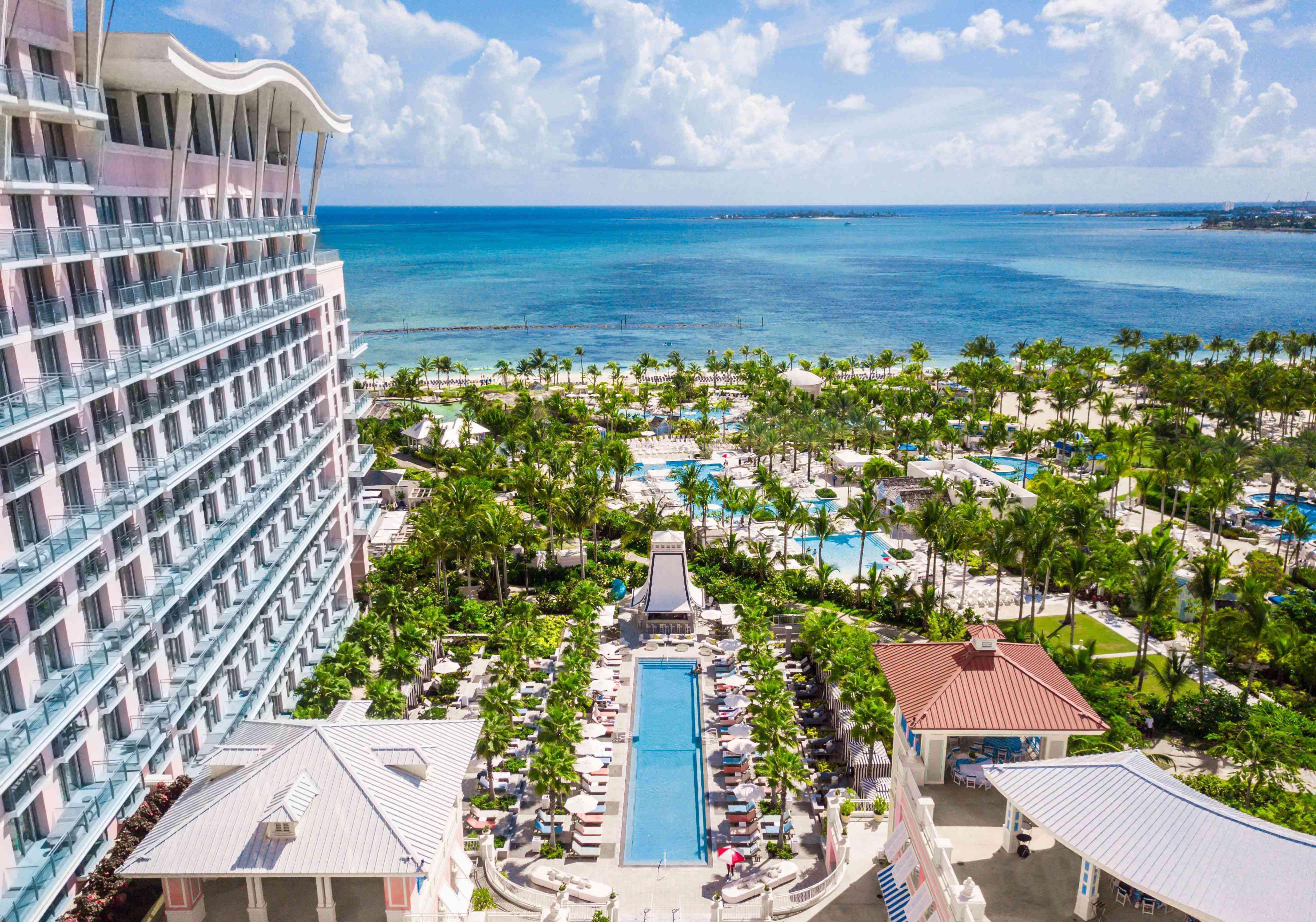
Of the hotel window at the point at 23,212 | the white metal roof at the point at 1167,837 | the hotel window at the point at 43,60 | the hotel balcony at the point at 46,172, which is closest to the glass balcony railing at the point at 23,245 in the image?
the hotel window at the point at 23,212

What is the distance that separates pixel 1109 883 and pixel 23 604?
26.6m

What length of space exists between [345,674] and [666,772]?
46.3 feet

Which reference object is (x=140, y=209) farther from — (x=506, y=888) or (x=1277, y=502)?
→ (x=1277, y=502)

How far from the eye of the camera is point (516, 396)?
9706 cm

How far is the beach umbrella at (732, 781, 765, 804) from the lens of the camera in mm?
35438

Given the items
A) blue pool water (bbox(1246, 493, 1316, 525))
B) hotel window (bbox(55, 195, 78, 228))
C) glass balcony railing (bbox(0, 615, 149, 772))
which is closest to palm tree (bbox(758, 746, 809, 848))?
glass balcony railing (bbox(0, 615, 149, 772))

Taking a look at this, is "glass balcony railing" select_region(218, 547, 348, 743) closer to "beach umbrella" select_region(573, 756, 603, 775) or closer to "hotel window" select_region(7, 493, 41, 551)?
"hotel window" select_region(7, 493, 41, 551)

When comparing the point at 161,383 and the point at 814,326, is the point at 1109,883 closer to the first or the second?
the point at 161,383

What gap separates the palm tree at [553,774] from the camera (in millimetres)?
32781

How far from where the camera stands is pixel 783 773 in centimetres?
3253

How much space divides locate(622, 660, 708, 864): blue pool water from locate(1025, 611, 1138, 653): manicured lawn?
1905 centimetres

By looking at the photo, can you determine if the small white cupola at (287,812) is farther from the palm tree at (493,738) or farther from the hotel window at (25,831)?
the palm tree at (493,738)

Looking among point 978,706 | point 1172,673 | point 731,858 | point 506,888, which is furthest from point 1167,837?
point 1172,673

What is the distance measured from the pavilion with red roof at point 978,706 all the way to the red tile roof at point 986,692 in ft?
0.07
